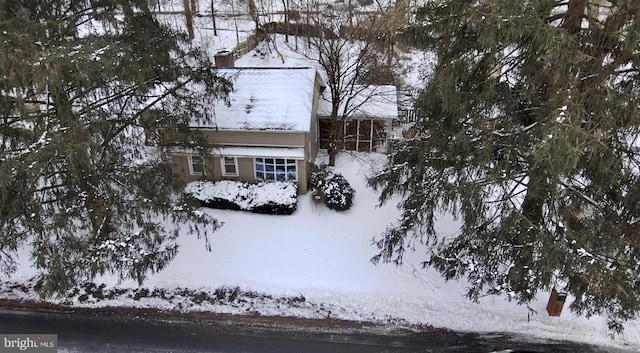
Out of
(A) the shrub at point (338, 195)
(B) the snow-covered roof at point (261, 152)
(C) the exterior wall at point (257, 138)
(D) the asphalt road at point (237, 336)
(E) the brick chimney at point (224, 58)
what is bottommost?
(D) the asphalt road at point (237, 336)

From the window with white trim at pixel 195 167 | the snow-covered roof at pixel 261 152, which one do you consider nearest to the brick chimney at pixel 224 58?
the snow-covered roof at pixel 261 152

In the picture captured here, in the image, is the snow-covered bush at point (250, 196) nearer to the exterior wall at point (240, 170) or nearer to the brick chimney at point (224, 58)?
the exterior wall at point (240, 170)

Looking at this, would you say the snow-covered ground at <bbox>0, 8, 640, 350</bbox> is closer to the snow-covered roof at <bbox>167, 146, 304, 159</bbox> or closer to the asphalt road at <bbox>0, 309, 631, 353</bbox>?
the asphalt road at <bbox>0, 309, 631, 353</bbox>

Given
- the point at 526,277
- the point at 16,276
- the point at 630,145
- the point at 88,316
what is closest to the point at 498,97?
the point at 630,145

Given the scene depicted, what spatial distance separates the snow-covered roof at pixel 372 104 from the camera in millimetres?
18266

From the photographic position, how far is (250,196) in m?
15.4

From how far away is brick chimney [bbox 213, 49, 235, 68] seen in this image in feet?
58.0

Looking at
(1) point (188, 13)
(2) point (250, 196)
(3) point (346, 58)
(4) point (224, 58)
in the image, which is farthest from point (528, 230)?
(1) point (188, 13)

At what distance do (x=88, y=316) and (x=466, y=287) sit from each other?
1039 centimetres

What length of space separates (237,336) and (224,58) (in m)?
11.6

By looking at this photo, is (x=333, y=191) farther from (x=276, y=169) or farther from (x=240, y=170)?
(x=240, y=170)

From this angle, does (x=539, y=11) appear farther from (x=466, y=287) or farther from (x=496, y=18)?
(x=466, y=287)

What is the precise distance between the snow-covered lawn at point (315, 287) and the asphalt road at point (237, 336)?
339mm

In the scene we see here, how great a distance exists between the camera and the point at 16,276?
1282 cm
